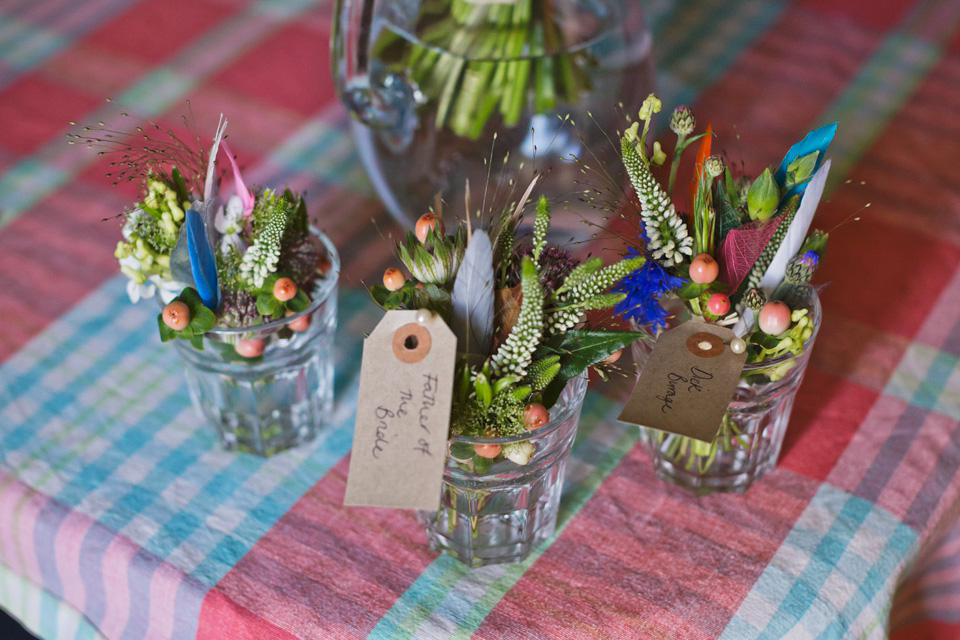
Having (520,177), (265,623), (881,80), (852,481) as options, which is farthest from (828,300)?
(265,623)

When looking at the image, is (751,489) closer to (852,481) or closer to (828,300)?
(852,481)

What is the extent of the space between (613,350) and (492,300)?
0.09 metres

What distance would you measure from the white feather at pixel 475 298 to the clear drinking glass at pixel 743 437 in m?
0.14

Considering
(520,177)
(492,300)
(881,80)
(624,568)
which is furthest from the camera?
(881,80)

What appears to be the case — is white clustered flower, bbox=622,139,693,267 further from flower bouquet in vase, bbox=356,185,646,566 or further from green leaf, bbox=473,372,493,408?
green leaf, bbox=473,372,493,408

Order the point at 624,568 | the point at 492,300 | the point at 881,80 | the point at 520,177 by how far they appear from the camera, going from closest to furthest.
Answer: the point at 492,300 → the point at 624,568 → the point at 520,177 → the point at 881,80

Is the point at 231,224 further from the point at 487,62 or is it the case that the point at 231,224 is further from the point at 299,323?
the point at 487,62

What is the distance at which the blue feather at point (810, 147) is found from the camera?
598 millimetres

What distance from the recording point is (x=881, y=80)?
1.19 m

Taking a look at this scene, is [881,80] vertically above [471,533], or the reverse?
[881,80]

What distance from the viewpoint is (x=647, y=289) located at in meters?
0.60

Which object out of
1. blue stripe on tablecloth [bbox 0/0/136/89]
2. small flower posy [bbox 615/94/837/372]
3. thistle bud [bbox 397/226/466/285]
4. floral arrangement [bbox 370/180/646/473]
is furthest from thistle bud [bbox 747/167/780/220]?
blue stripe on tablecloth [bbox 0/0/136/89]

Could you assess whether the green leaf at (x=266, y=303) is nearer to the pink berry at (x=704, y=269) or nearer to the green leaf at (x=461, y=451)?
the green leaf at (x=461, y=451)

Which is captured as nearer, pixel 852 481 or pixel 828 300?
pixel 852 481
